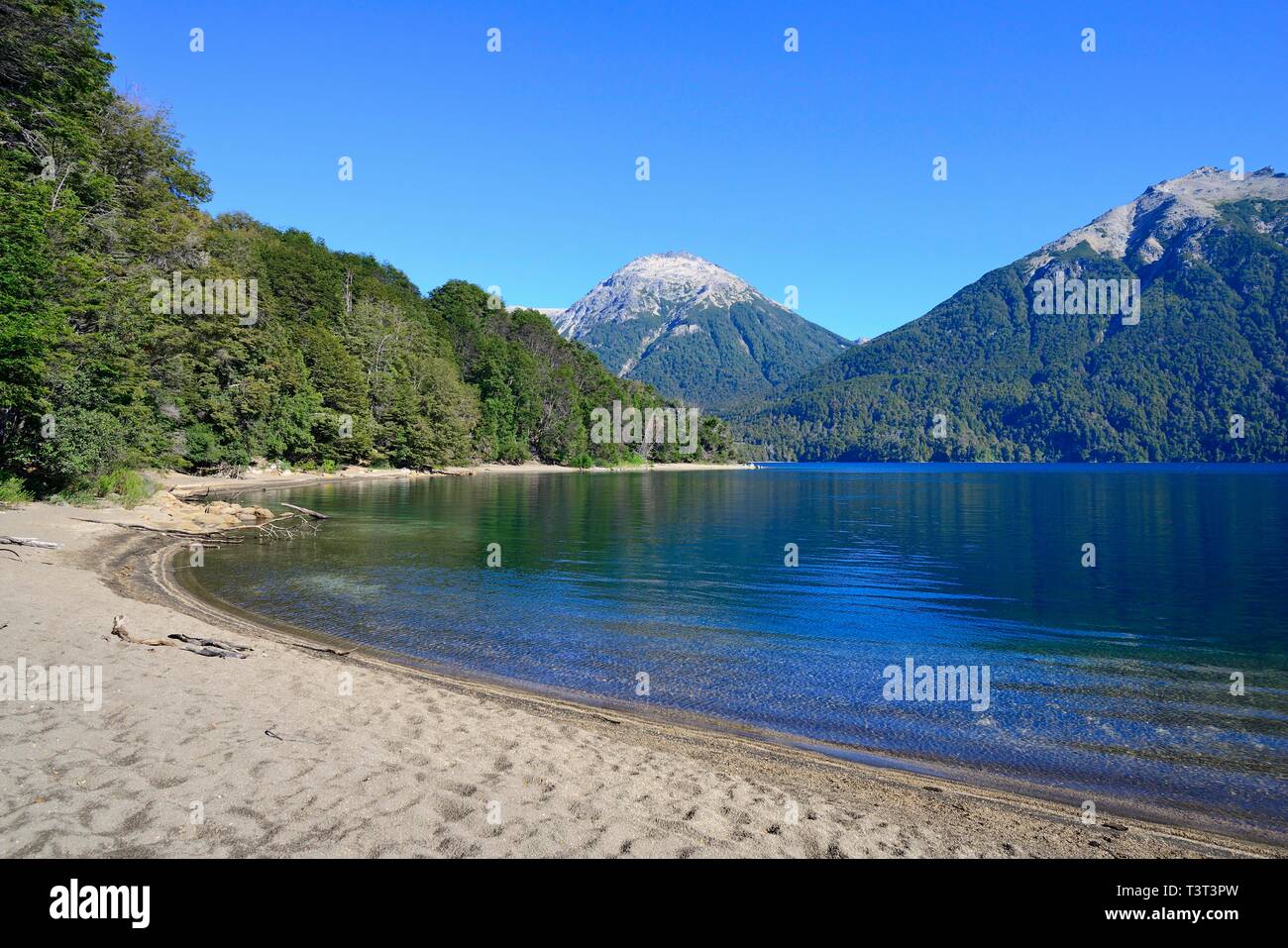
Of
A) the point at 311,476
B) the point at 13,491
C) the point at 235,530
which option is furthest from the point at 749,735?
the point at 311,476

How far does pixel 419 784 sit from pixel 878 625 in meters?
15.5

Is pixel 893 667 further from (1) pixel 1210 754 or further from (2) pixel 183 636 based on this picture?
(2) pixel 183 636

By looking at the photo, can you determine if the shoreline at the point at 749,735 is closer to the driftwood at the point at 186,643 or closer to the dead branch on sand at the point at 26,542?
the driftwood at the point at 186,643

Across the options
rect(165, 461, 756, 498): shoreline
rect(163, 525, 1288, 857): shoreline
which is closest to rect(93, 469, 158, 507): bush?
rect(165, 461, 756, 498): shoreline

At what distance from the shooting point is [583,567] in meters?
28.6

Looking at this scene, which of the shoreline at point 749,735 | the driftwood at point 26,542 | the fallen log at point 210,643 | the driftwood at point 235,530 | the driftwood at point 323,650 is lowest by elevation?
the shoreline at point 749,735

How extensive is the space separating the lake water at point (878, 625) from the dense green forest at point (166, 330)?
1083cm

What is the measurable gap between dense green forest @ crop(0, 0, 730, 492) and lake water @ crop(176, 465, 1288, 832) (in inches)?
426

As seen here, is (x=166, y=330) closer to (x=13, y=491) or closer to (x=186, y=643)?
(x=13, y=491)

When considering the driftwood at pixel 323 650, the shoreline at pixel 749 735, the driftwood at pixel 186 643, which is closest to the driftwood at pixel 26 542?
the shoreline at pixel 749 735

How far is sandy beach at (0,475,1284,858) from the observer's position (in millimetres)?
6090

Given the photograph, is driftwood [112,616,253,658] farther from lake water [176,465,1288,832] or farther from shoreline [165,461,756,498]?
shoreline [165,461,756,498]

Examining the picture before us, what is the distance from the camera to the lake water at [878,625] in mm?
11289
